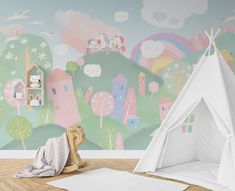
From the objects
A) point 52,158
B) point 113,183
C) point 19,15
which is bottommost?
point 113,183

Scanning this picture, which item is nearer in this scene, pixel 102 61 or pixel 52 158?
pixel 52 158

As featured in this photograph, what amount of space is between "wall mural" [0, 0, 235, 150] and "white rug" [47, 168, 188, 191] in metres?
1.19

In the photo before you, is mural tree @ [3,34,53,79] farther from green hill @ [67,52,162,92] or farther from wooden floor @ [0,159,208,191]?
wooden floor @ [0,159,208,191]

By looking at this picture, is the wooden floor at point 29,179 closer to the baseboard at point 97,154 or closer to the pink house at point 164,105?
the baseboard at point 97,154

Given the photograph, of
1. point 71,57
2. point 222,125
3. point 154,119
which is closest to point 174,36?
point 154,119

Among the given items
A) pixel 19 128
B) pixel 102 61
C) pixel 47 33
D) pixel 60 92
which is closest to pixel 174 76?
pixel 102 61

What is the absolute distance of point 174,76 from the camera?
Answer: 4.61 meters

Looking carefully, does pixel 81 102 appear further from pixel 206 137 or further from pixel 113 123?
pixel 206 137

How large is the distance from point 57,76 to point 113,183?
205 centimetres

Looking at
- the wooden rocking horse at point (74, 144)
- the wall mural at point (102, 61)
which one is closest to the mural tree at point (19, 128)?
the wall mural at point (102, 61)

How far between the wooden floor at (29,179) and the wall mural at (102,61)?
38 cm

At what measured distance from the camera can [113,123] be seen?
181 inches

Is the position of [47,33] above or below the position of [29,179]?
above

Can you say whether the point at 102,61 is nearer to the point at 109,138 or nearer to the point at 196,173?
the point at 109,138
